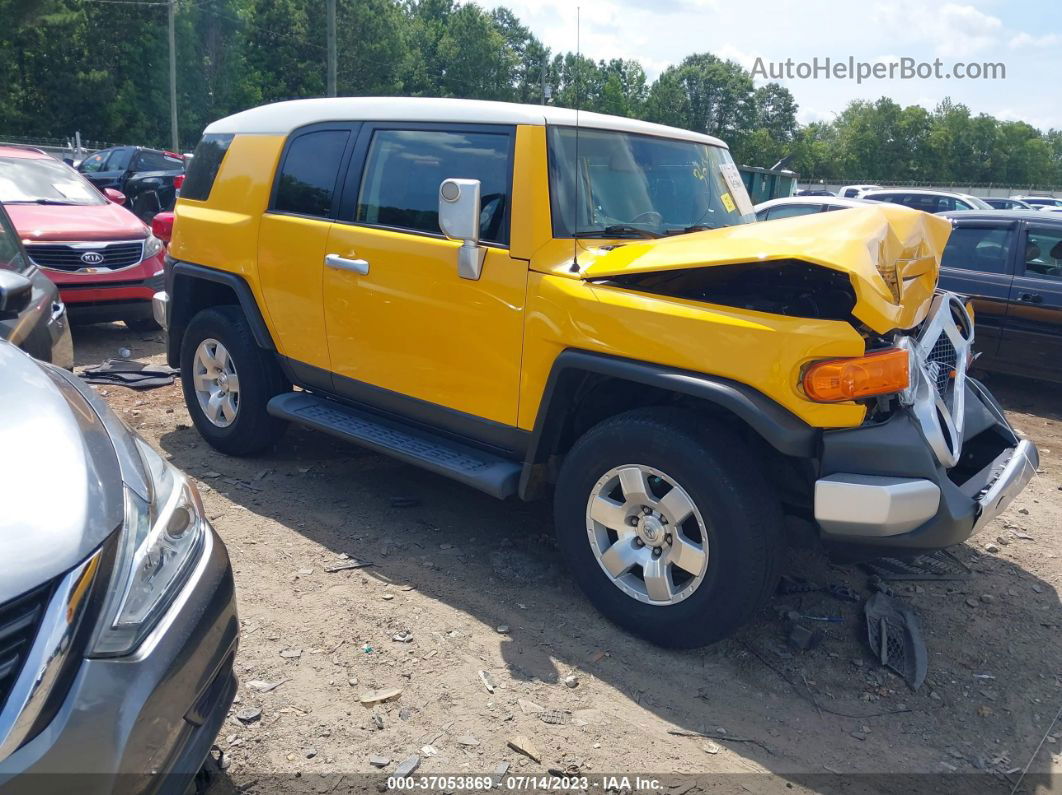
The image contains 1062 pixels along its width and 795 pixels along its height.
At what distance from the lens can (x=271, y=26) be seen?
5391 centimetres

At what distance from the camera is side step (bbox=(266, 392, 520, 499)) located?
12.2ft

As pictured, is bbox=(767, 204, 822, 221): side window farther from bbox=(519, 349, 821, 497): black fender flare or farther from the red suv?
bbox=(519, 349, 821, 497): black fender flare

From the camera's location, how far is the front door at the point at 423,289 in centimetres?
373

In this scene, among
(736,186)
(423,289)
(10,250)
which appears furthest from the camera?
(10,250)

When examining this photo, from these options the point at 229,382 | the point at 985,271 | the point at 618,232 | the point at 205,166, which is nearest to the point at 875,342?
the point at 618,232

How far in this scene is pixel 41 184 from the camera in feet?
28.4

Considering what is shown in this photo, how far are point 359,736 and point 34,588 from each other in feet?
4.56

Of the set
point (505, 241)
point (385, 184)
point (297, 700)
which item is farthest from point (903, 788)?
point (385, 184)

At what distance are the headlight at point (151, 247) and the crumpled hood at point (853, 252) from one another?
613 cm

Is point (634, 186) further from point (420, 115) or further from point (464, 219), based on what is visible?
point (420, 115)

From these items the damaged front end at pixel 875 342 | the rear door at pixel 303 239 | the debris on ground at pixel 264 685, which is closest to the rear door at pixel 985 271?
the damaged front end at pixel 875 342

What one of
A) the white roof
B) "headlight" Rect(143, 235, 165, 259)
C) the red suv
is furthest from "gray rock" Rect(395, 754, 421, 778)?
"headlight" Rect(143, 235, 165, 259)

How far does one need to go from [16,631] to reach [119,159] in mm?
19677

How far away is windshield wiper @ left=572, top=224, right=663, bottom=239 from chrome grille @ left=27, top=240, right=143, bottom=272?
230 inches
